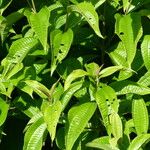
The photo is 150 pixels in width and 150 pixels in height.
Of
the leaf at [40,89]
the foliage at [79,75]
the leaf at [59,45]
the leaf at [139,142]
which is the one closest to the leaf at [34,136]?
the foliage at [79,75]

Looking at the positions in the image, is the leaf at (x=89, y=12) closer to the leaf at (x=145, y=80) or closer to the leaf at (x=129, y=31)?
the leaf at (x=129, y=31)

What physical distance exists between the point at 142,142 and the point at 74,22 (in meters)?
0.55

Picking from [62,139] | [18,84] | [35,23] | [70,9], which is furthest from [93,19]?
[62,139]

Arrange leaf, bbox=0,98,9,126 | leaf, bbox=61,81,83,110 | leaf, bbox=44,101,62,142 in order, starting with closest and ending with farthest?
leaf, bbox=44,101,62,142 < leaf, bbox=61,81,83,110 < leaf, bbox=0,98,9,126

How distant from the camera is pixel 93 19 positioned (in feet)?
5.26

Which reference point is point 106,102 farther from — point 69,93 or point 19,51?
point 19,51

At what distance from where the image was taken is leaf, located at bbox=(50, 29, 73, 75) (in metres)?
1.64

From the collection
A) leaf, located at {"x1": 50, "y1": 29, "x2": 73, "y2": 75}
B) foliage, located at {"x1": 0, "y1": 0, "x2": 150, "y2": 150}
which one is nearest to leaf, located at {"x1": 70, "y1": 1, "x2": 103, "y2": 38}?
foliage, located at {"x1": 0, "y1": 0, "x2": 150, "y2": 150}

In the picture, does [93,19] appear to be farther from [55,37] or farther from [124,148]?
[124,148]

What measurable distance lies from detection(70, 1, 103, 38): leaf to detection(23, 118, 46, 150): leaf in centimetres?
43

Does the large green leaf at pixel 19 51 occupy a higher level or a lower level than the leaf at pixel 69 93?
higher

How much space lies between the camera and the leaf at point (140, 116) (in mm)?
1657

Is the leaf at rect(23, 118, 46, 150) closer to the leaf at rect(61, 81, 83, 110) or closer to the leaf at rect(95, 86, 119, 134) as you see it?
the leaf at rect(61, 81, 83, 110)

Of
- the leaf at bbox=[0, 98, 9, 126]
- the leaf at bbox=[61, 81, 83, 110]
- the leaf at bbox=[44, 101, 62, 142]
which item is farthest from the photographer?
the leaf at bbox=[0, 98, 9, 126]
